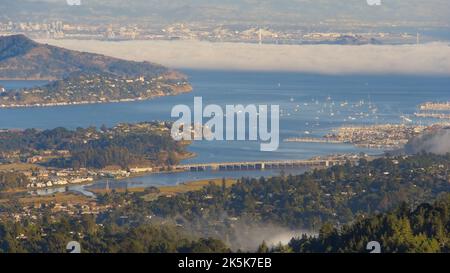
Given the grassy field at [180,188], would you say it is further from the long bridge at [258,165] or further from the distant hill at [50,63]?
the distant hill at [50,63]

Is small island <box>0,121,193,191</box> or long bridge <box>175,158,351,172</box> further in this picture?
long bridge <box>175,158,351,172</box>

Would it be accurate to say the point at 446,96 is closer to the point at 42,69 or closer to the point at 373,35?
the point at 373,35

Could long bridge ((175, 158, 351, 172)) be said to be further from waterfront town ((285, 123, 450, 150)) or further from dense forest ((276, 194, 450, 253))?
dense forest ((276, 194, 450, 253))

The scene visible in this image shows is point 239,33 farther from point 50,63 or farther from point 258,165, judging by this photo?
point 50,63

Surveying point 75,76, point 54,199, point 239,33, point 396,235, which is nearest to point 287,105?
point 239,33

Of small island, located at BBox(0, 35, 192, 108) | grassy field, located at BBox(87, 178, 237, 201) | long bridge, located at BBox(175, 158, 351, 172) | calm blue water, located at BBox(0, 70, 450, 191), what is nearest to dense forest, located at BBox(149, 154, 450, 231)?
grassy field, located at BBox(87, 178, 237, 201)

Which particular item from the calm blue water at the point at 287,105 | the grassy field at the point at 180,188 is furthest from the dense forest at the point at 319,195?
the calm blue water at the point at 287,105
